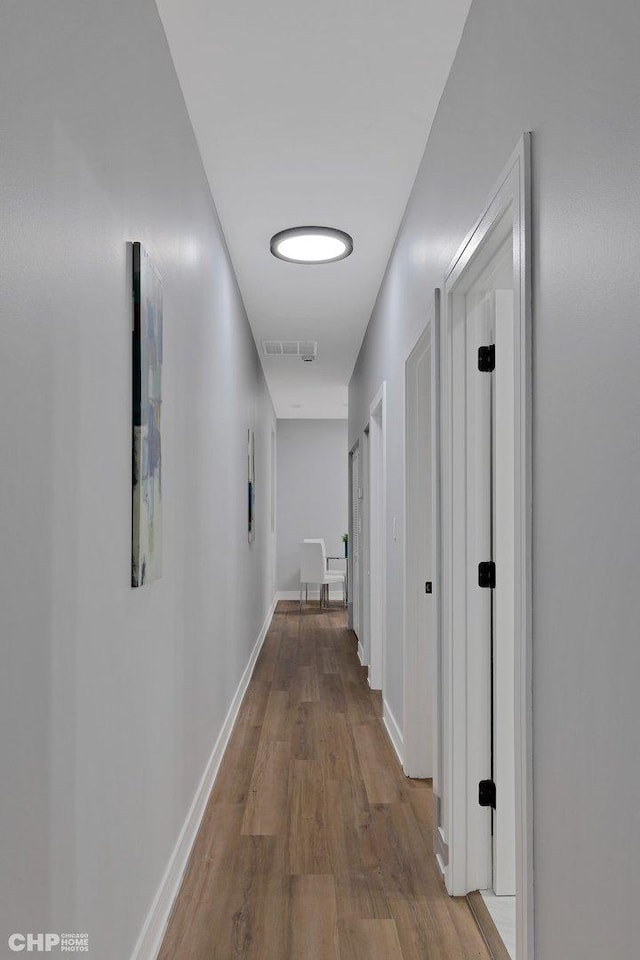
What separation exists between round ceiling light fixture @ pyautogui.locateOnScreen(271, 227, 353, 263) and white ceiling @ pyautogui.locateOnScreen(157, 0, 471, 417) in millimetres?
55

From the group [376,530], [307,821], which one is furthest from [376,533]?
[307,821]

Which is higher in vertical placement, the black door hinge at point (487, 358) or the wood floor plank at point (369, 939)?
the black door hinge at point (487, 358)

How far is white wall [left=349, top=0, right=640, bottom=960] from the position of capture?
99 centimetres

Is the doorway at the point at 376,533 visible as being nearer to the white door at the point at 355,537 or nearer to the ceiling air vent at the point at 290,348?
the white door at the point at 355,537

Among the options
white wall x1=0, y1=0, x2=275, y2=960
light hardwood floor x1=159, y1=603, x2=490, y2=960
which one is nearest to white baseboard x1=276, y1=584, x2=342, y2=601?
light hardwood floor x1=159, y1=603, x2=490, y2=960

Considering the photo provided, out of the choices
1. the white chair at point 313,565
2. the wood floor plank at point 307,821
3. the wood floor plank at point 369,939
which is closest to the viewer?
the wood floor plank at point 369,939

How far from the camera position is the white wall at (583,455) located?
0.99m

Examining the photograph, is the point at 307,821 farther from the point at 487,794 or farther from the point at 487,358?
the point at 487,358

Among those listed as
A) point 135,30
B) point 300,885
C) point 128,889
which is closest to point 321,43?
point 135,30

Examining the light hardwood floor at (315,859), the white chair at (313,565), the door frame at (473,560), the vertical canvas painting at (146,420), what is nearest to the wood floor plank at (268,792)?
the light hardwood floor at (315,859)

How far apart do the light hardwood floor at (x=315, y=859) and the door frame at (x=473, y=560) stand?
0.24 meters

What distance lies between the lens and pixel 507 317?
2.20m

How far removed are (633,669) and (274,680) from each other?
445 cm

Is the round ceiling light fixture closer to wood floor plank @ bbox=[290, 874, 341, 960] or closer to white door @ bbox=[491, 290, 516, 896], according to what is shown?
white door @ bbox=[491, 290, 516, 896]
